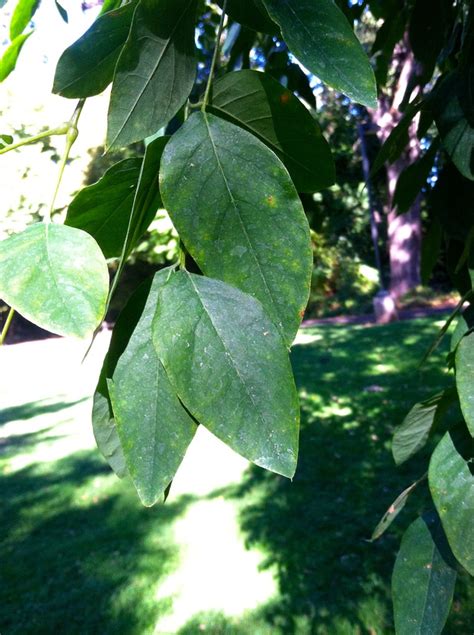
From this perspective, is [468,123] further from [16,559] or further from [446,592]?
[16,559]

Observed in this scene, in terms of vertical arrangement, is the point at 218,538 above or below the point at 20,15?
below

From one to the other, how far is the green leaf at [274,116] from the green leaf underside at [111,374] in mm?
169

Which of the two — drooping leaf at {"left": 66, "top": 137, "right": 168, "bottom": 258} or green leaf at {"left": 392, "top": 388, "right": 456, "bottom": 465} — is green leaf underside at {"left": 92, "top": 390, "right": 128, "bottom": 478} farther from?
green leaf at {"left": 392, "top": 388, "right": 456, "bottom": 465}

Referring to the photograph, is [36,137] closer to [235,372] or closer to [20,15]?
[235,372]

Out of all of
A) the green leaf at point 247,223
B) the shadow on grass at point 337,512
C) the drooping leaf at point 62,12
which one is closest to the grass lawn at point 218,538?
the shadow on grass at point 337,512

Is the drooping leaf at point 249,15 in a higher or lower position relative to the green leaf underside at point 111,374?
higher

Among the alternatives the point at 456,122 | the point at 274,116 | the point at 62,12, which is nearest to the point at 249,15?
the point at 274,116

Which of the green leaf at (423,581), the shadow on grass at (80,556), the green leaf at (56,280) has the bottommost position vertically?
the shadow on grass at (80,556)

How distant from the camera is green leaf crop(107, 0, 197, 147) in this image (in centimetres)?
46

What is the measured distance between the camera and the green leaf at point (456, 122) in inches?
27.8

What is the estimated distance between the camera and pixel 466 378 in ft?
1.86

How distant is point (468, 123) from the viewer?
73cm

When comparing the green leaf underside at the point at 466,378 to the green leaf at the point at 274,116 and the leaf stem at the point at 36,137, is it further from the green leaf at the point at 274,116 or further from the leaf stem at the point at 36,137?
the leaf stem at the point at 36,137

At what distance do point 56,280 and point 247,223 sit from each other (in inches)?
5.1
